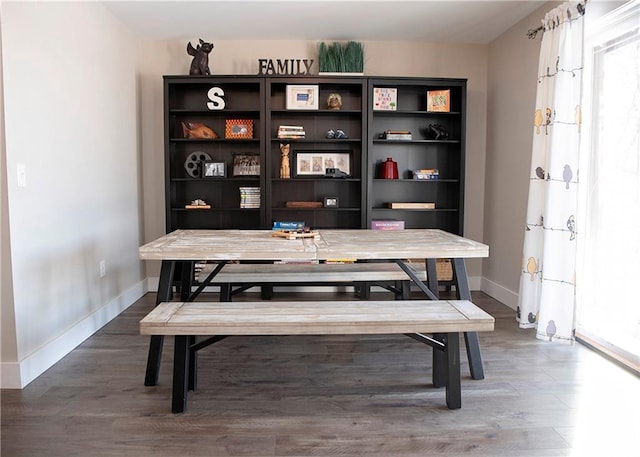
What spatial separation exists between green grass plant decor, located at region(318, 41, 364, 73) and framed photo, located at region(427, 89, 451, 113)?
26.4 inches

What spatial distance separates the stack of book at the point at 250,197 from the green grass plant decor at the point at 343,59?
123 centimetres

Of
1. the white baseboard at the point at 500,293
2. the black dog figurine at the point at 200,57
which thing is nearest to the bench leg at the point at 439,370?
the white baseboard at the point at 500,293

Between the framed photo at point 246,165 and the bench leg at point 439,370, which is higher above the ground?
the framed photo at point 246,165

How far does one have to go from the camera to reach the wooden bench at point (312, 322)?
189 centimetres

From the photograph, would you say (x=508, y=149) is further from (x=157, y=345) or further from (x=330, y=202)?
(x=157, y=345)

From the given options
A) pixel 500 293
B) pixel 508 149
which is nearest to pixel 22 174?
pixel 508 149

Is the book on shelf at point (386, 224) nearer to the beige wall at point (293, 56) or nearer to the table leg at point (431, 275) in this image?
the beige wall at point (293, 56)

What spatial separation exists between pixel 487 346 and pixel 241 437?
1.72m

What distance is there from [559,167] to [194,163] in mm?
2972

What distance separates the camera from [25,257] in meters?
2.37

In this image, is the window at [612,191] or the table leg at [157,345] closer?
the table leg at [157,345]

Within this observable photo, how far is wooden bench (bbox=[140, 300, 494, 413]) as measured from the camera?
6.20 feet

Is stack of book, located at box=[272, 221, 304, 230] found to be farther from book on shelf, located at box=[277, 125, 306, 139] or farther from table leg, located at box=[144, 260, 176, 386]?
table leg, located at box=[144, 260, 176, 386]

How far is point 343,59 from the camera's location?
4.11 m
